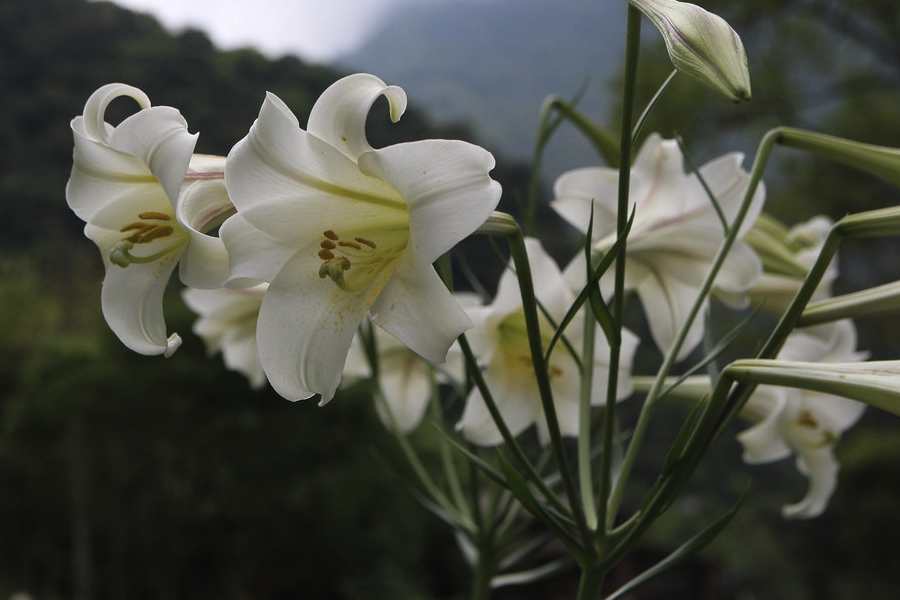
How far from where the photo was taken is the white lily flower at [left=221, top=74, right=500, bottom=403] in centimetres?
34

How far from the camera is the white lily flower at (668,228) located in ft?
1.70

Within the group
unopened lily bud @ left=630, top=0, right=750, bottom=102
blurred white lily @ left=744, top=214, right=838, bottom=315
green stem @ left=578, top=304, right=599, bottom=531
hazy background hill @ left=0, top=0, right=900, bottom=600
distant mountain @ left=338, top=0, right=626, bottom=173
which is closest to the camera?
unopened lily bud @ left=630, top=0, right=750, bottom=102

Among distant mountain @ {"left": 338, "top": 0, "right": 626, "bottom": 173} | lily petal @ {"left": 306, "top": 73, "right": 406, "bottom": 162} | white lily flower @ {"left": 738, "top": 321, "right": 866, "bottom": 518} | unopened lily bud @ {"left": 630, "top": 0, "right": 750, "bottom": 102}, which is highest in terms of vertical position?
unopened lily bud @ {"left": 630, "top": 0, "right": 750, "bottom": 102}

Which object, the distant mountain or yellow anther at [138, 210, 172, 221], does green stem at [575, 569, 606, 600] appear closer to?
yellow anther at [138, 210, 172, 221]

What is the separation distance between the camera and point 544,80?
25359 millimetres

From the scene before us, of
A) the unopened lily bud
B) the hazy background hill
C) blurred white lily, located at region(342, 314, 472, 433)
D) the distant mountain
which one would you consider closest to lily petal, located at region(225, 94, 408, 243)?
the unopened lily bud

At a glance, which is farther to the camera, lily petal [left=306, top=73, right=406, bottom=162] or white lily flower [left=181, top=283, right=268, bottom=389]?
white lily flower [left=181, top=283, right=268, bottom=389]

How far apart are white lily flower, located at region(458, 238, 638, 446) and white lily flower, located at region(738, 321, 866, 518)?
99 mm

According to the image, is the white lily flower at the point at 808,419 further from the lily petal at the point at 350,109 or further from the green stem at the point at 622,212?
the lily petal at the point at 350,109

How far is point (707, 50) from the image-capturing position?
0.32m

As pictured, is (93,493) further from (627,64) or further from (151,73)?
(627,64)

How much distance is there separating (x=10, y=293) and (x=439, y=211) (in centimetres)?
986

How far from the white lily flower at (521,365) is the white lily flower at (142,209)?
20cm

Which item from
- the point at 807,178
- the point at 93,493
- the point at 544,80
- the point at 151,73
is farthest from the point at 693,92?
the point at 544,80
